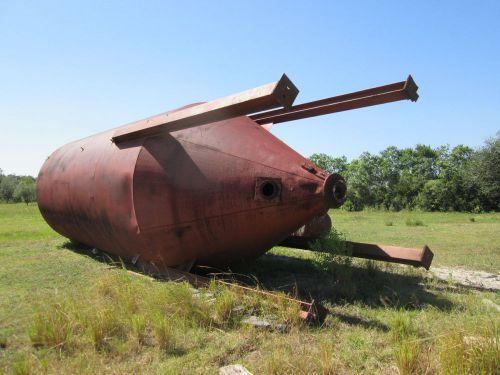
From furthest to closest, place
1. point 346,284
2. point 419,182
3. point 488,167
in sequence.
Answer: point 419,182 → point 488,167 → point 346,284

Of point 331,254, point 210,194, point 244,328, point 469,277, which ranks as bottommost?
point 469,277

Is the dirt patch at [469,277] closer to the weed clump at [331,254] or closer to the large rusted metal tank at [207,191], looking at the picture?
the weed clump at [331,254]

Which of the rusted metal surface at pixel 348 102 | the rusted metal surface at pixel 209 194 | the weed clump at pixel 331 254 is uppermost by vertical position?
the rusted metal surface at pixel 348 102

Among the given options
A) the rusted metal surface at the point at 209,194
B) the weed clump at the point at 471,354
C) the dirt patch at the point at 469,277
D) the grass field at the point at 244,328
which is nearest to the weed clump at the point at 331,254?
the grass field at the point at 244,328

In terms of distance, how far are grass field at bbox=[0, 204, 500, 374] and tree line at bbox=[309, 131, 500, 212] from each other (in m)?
17.0

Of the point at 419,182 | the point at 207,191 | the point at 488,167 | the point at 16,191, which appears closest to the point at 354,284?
the point at 207,191

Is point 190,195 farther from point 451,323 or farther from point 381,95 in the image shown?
Result: point 451,323

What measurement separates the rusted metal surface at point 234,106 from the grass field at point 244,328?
78.7 inches

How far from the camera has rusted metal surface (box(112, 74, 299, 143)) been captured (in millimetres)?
3992

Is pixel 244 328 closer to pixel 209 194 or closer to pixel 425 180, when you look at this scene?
pixel 209 194

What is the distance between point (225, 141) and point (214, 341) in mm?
2886

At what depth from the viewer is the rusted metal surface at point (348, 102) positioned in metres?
5.36

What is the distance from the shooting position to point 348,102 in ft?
19.3

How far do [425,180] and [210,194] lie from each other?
4279cm
